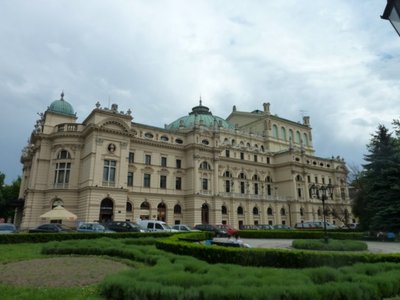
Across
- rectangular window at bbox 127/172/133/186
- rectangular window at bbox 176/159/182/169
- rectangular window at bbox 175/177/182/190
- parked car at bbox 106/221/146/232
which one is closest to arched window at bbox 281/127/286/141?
rectangular window at bbox 176/159/182/169

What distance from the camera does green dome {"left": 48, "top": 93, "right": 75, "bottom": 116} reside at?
2136 inches

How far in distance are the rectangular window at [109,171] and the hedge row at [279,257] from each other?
32.2 meters

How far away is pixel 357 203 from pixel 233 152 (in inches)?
1173

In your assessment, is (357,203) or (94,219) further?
(94,219)

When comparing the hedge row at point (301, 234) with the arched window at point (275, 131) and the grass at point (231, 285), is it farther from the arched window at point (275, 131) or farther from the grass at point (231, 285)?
the arched window at point (275, 131)

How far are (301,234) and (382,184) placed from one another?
416 inches

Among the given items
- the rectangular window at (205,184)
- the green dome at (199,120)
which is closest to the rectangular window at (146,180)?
the rectangular window at (205,184)

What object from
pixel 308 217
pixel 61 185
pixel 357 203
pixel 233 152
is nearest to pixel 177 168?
pixel 233 152

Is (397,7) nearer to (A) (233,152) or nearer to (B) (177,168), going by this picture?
(B) (177,168)

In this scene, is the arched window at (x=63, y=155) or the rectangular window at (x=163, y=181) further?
the rectangular window at (x=163, y=181)

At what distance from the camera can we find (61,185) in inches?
1837

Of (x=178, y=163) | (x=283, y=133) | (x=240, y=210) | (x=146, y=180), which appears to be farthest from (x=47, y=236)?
(x=283, y=133)

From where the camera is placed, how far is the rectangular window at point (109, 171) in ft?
151

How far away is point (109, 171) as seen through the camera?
46531mm
